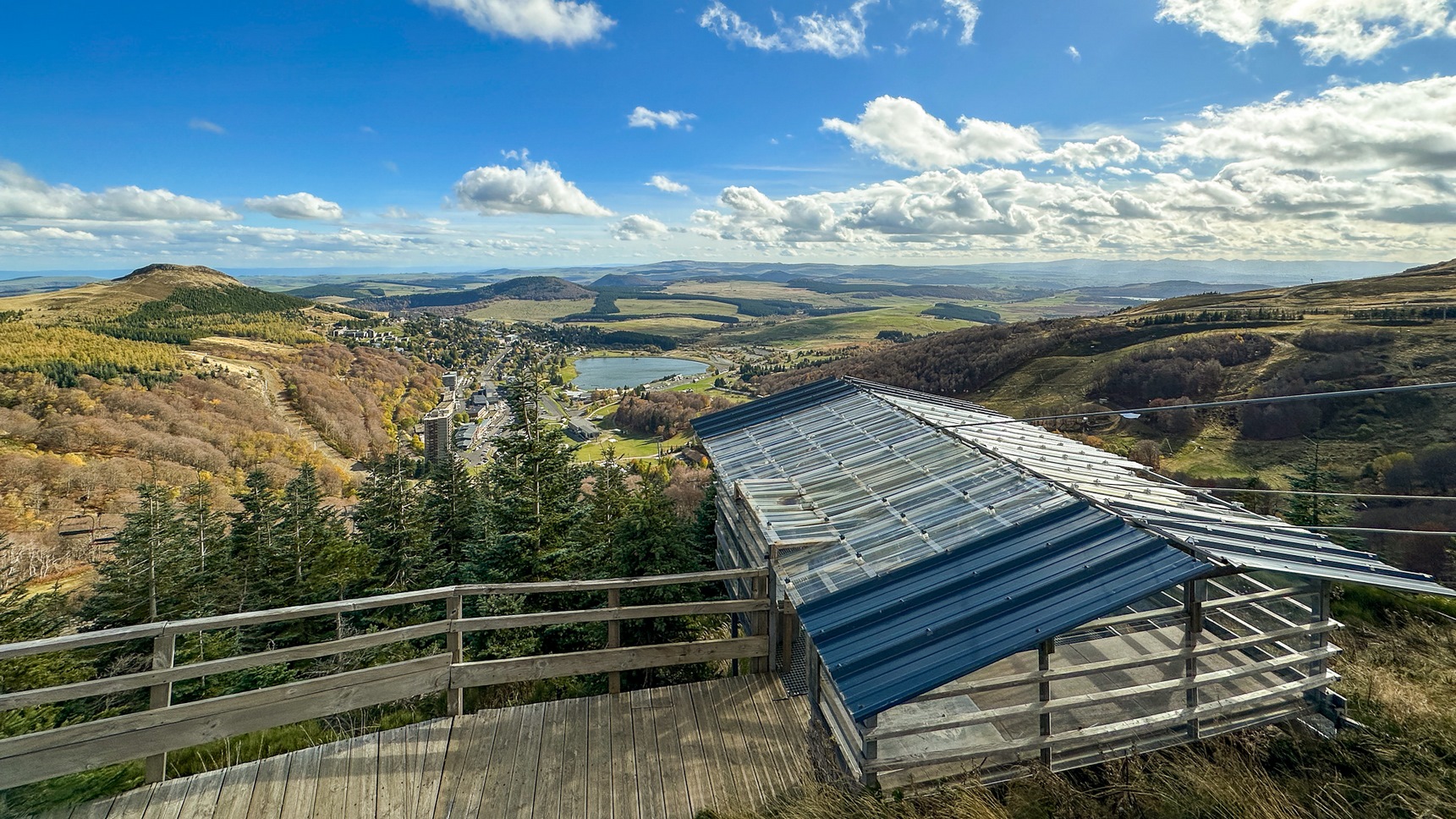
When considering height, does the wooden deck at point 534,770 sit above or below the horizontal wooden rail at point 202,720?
below

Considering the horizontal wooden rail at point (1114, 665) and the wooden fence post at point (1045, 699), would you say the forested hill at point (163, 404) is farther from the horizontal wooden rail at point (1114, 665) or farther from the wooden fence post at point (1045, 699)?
the wooden fence post at point (1045, 699)

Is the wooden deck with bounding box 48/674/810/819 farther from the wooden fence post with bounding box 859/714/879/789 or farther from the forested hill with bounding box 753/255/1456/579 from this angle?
the forested hill with bounding box 753/255/1456/579

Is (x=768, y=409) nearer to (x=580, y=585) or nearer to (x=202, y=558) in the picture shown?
(x=580, y=585)

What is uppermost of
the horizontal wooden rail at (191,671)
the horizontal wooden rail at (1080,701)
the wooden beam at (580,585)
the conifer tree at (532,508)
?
the wooden beam at (580,585)

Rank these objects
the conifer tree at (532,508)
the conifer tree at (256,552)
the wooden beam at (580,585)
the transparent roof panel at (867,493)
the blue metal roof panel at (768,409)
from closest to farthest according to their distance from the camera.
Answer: the wooden beam at (580,585)
the transparent roof panel at (867,493)
the conifer tree at (532,508)
the blue metal roof panel at (768,409)
the conifer tree at (256,552)

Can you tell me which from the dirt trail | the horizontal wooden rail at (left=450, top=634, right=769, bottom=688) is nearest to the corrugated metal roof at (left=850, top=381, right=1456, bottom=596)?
the horizontal wooden rail at (left=450, top=634, right=769, bottom=688)

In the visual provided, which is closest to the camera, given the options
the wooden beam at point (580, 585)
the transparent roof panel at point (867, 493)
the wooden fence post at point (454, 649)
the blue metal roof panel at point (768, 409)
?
the wooden beam at point (580, 585)

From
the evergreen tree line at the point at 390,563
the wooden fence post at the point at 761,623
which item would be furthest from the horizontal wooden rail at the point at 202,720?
the wooden fence post at the point at 761,623
